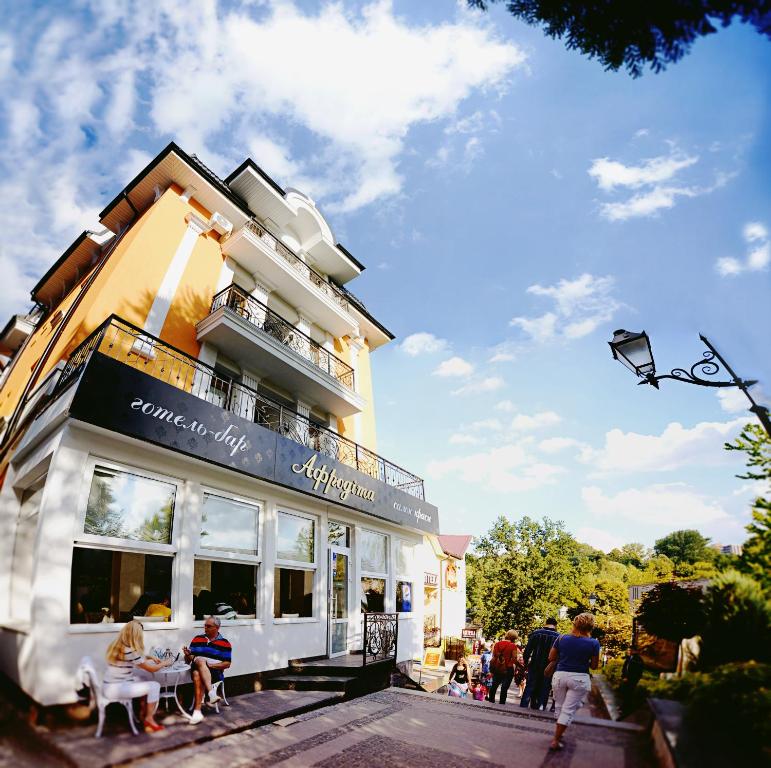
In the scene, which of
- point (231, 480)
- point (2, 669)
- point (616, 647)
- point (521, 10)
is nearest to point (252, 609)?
point (231, 480)

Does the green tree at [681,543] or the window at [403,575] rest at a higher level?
the window at [403,575]

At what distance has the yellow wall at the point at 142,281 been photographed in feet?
28.5

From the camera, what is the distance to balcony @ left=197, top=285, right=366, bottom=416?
9953 millimetres

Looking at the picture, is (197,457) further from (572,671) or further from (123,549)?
(572,671)

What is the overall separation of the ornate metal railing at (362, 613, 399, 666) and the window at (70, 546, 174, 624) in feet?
12.1

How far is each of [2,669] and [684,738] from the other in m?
8.06

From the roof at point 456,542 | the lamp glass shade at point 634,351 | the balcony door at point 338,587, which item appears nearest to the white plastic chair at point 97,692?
the balcony door at point 338,587

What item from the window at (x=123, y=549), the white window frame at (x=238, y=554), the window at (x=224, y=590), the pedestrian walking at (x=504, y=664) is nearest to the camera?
the window at (x=123, y=549)

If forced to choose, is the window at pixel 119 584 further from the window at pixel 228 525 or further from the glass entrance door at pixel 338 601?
the glass entrance door at pixel 338 601

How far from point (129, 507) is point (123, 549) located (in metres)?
0.61

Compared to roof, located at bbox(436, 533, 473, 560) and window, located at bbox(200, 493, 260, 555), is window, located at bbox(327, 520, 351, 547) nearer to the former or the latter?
window, located at bbox(200, 493, 260, 555)

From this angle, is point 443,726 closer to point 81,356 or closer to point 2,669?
point 2,669

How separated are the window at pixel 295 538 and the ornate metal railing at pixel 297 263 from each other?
22.2 feet

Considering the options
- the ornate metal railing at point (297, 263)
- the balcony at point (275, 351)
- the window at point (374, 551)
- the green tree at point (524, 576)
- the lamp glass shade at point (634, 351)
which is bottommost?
the green tree at point (524, 576)
